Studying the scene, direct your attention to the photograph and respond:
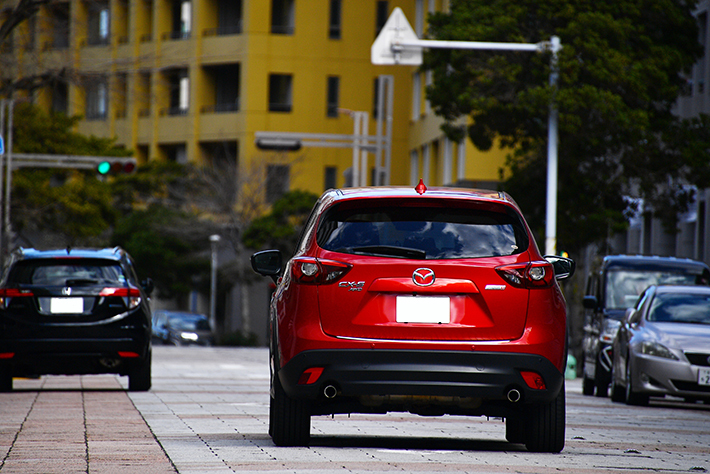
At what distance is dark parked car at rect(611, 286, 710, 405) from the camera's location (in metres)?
17.1

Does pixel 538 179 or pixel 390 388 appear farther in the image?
pixel 538 179

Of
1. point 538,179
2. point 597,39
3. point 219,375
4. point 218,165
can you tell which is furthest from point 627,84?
point 218,165

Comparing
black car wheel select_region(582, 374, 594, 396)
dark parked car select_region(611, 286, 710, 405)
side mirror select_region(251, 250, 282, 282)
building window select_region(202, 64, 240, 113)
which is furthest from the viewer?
building window select_region(202, 64, 240, 113)

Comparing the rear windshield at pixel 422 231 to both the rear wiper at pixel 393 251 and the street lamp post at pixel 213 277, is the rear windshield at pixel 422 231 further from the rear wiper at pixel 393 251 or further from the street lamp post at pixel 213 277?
the street lamp post at pixel 213 277

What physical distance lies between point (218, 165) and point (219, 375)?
45678mm

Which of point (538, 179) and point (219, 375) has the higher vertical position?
point (538, 179)

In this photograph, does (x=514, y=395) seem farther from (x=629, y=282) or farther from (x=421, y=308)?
(x=629, y=282)

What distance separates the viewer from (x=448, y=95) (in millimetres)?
32969

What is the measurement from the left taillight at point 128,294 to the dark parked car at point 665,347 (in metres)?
5.88

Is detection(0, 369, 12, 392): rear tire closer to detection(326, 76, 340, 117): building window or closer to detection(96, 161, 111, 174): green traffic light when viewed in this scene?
detection(96, 161, 111, 174): green traffic light

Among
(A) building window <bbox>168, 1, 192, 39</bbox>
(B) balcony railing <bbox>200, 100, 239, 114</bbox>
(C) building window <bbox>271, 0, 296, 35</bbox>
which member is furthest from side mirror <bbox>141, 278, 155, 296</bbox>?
(A) building window <bbox>168, 1, 192, 39</bbox>

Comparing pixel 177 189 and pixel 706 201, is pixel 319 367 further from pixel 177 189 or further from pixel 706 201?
pixel 177 189

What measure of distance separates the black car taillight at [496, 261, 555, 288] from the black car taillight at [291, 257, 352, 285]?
94cm

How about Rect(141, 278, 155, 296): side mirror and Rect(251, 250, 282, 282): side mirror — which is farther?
Rect(141, 278, 155, 296): side mirror
